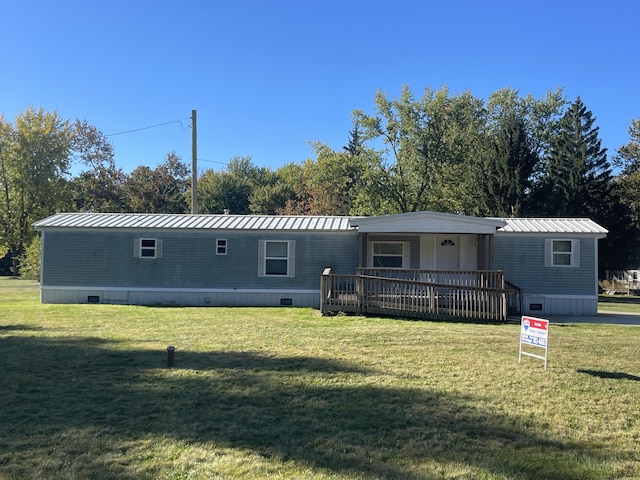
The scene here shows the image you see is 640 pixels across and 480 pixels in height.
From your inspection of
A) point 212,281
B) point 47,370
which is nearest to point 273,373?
point 47,370

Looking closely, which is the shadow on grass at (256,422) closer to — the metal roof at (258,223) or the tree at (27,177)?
the metal roof at (258,223)

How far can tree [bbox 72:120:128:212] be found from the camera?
40.5 meters

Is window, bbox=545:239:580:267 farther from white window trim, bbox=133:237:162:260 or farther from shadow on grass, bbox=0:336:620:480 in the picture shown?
white window trim, bbox=133:237:162:260

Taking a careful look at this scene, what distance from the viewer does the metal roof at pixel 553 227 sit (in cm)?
1524

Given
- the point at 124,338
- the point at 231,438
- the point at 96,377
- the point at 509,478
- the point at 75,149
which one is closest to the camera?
the point at 509,478

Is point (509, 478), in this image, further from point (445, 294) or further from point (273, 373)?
point (445, 294)

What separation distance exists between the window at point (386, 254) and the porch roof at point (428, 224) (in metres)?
1.65

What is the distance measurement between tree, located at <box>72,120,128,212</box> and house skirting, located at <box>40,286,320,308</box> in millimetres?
25254

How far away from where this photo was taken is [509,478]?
3551 mm

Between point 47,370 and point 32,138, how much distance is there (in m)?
35.2

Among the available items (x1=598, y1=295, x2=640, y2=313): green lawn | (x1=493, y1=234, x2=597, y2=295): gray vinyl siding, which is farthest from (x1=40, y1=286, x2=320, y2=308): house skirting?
(x1=598, y1=295, x2=640, y2=313): green lawn

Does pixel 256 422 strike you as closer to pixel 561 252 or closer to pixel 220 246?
pixel 220 246

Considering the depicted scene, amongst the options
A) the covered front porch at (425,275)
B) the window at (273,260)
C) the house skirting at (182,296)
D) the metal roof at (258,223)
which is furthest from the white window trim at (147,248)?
the covered front porch at (425,275)

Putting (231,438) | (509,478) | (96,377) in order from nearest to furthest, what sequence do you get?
(509,478)
(231,438)
(96,377)
